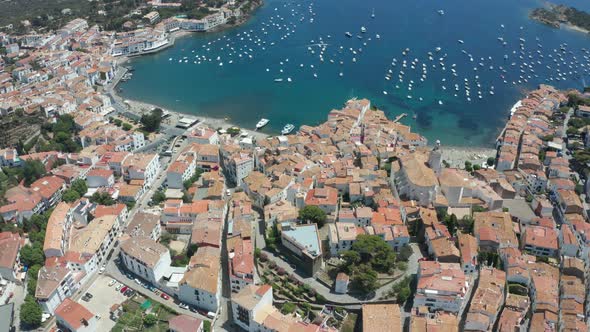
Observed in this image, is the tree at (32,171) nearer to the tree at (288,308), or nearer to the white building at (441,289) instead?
the tree at (288,308)

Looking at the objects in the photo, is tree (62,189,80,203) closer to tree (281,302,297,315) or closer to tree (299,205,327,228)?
tree (299,205,327,228)

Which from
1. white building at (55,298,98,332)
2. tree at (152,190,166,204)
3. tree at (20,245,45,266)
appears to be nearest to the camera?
white building at (55,298,98,332)

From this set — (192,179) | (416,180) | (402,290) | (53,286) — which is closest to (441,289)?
(402,290)

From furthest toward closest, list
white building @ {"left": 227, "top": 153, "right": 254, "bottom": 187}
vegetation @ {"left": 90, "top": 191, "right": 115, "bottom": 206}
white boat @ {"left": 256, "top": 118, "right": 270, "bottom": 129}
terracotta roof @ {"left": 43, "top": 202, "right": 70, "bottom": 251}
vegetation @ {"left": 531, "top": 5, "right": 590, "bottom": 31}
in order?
vegetation @ {"left": 531, "top": 5, "right": 590, "bottom": 31} < white boat @ {"left": 256, "top": 118, "right": 270, "bottom": 129} < white building @ {"left": 227, "top": 153, "right": 254, "bottom": 187} < vegetation @ {"left": 90, "top": 191, "right": 115, "bottom": 206} < terracotta roof @ {"left": 43, "top": 202, "right": 70, "bottom": 251}

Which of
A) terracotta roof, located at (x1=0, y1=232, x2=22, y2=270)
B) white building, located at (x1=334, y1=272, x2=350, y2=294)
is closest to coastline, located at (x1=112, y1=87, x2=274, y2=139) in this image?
terracotta roof, located at (x1=0, y1=232, x2=22, y2=270)

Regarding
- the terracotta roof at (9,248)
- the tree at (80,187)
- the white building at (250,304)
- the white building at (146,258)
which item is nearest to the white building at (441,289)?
the white building at (250,304)

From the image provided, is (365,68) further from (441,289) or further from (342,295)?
(441,289)
